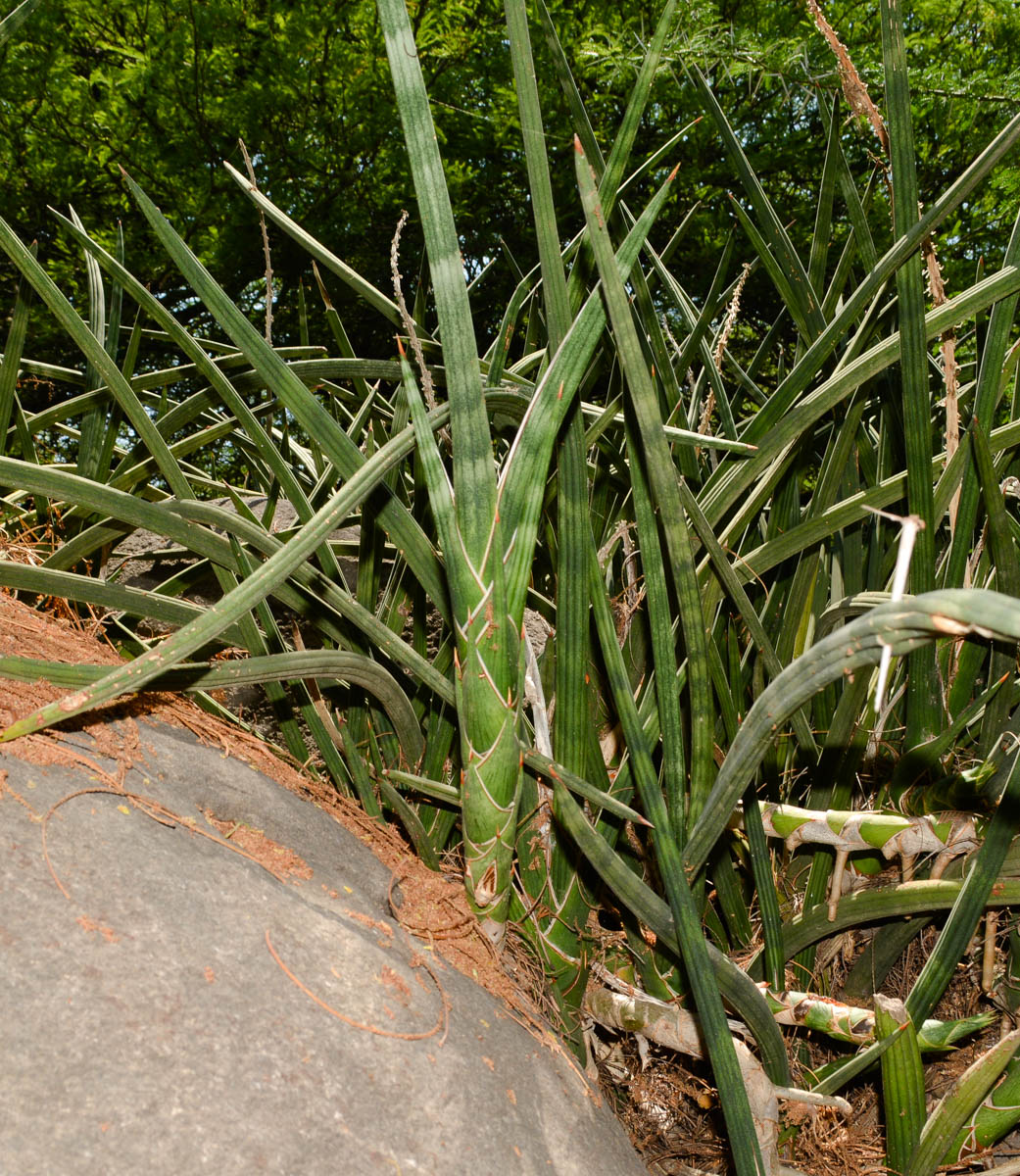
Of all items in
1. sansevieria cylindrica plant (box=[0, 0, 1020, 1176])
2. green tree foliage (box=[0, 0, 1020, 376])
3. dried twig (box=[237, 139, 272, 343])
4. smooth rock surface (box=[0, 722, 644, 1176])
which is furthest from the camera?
green tree foliage (box=[0, 0, 1020, 376])

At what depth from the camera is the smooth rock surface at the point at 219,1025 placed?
0.40m

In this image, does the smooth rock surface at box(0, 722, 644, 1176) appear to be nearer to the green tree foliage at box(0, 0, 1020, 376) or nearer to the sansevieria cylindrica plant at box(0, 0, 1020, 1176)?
the sansevieria cylindrica plant at box(0, 0, 1020, 1176)

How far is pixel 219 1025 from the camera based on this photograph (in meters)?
0.44

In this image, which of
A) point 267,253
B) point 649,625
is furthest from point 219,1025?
point 267,253

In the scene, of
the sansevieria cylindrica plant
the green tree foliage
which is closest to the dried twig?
the sansevieria cylindrica plant

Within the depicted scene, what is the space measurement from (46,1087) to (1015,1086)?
561 millimetres

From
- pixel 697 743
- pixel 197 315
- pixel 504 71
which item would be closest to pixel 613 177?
pixel 697 743

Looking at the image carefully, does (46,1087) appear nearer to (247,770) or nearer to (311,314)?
(247,770)

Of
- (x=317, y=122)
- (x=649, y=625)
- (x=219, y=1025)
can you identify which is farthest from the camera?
(x=317, y=122)

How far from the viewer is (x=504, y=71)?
2881mm

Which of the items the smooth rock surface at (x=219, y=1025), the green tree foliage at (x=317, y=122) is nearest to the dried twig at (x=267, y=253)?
the smooth rock surface at (x=219, y=1025)

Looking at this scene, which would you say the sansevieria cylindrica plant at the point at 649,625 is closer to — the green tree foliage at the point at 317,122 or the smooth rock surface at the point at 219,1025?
the smooth rock surface at the point at 219,1025

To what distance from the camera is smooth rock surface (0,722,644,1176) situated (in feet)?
1.30

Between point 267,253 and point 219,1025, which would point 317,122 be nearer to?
point 267,253
